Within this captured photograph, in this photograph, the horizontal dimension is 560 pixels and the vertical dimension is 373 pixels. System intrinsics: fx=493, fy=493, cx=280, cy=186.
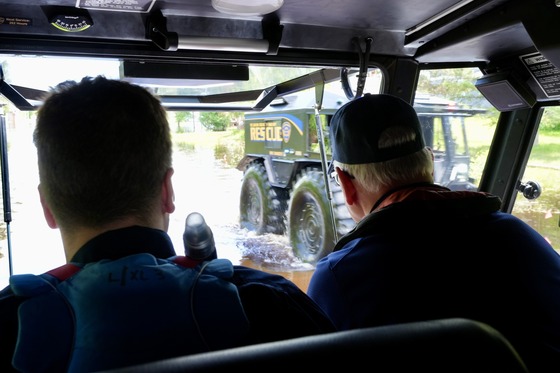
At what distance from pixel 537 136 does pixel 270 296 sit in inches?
108

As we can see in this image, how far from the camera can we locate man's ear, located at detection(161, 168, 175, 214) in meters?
1.10

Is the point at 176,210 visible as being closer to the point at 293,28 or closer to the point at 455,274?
the point at 455,274

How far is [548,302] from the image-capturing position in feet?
4.73

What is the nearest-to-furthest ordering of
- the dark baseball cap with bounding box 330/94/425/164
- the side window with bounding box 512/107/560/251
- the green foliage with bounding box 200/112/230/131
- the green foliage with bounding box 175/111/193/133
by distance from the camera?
1. the dark baseball cap with bounding box 330/94/425/164
2. the green foliage with bounding box 175/111/193/133
3. the green foliage with bounding box 200/112/230/131
4. the side window with bounding box 512/107/560/251

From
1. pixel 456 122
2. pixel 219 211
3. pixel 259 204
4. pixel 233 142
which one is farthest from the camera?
pixel 259 204

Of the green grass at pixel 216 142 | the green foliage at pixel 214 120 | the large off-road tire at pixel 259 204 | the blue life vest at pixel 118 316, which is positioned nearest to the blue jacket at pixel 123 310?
the blue life vest at pixel 118 316

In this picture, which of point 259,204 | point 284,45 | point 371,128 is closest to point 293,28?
point 284,45

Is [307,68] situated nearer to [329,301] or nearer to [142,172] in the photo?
[329,301]

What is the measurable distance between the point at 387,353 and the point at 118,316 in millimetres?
482

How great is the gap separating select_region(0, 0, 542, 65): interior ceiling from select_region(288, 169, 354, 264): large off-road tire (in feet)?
9.53

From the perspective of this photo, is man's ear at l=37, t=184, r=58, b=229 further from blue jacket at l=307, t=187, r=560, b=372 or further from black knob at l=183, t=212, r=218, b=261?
blue jacket at l=307, t=187, r=560, b=372

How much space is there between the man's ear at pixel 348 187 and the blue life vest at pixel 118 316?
1.06 m

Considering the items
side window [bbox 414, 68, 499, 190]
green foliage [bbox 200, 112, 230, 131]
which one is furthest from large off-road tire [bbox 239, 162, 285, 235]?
green foliage [bbox 200, 112, 230, 131]

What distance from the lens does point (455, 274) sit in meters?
1.46
